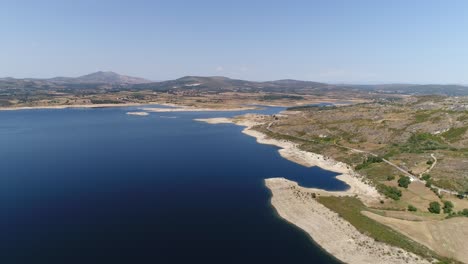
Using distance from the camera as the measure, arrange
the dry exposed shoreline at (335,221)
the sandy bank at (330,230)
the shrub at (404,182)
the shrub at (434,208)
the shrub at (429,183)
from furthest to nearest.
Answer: the shrub at (404,182)
the shrub at (429,183)
the shrub at (434,208)
the dry exposed shoreline at (335,221)
the sandy bank at (330,230)

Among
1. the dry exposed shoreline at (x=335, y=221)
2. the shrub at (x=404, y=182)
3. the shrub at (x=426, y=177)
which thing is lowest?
the dry exposed shoreline at (x=335, y=221)

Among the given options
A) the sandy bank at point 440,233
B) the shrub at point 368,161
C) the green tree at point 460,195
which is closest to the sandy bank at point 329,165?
the shrub at point 368,161

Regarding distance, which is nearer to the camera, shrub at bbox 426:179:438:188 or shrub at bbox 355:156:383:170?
shrub at bbox 426:179:438:188

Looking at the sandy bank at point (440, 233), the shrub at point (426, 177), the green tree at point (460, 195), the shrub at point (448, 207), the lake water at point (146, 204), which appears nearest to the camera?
the sandy bank at point (440, 233)

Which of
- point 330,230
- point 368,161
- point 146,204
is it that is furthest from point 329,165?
point 146,204

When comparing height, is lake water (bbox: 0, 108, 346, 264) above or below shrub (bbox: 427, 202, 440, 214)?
below

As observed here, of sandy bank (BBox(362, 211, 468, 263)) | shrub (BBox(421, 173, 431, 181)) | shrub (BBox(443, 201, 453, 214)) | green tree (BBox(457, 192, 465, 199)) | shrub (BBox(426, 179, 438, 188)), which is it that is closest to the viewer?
A: sandy bank (BBox(362, 211, 468, 263))

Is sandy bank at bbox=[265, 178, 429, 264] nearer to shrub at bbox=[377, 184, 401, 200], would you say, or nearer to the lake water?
the lake water

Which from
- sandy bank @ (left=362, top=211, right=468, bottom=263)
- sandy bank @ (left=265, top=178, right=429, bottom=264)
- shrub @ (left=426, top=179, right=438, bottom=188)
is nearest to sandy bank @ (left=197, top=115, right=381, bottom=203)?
sandy bank @ (left=265, top=178, right=429, bottom=264)

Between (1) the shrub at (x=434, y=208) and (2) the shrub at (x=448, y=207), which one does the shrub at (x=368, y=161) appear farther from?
(1) the shrub at (x=434, y=208)
